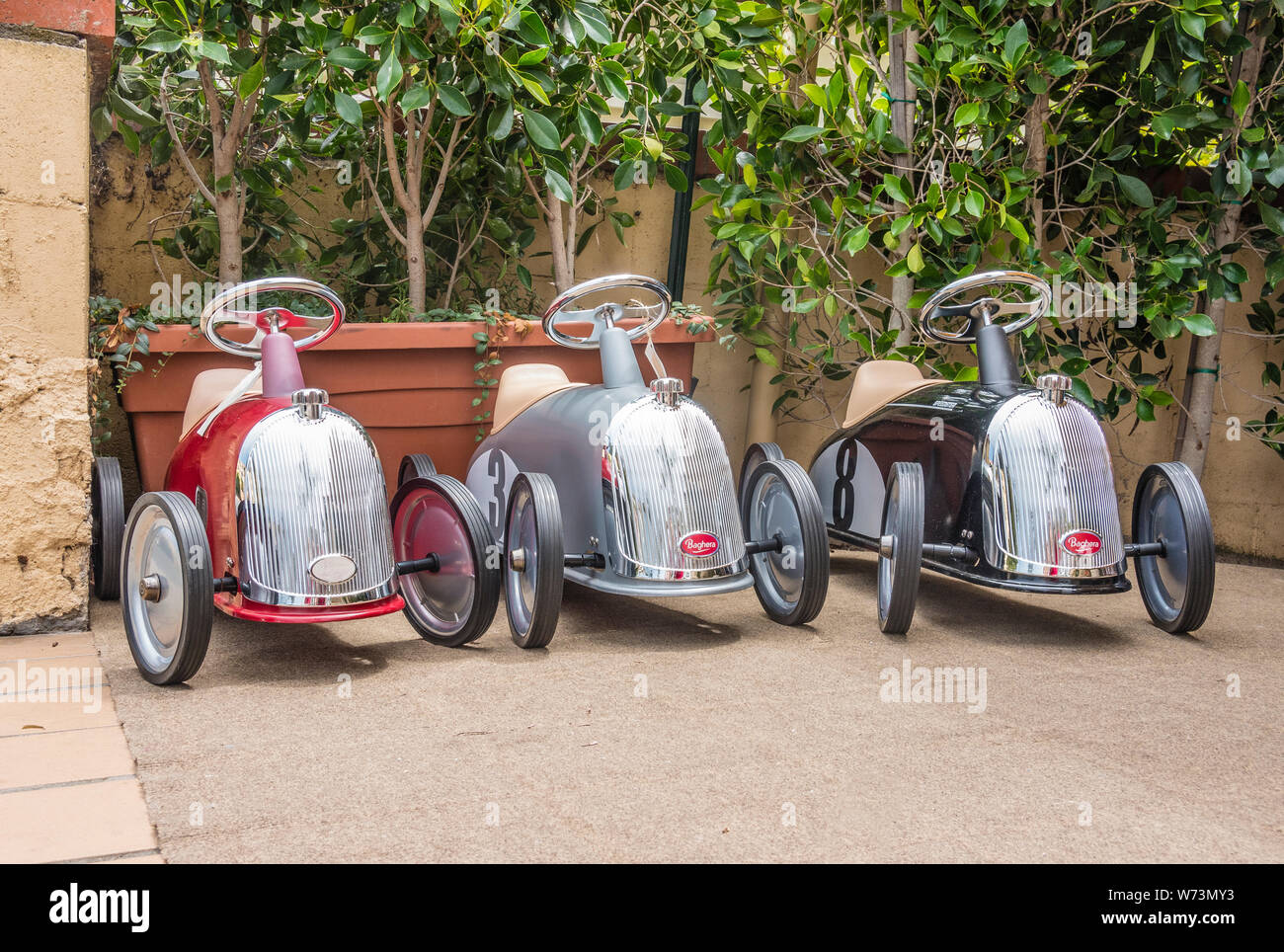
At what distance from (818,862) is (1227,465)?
11.5 feet

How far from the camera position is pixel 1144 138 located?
425 centimetres

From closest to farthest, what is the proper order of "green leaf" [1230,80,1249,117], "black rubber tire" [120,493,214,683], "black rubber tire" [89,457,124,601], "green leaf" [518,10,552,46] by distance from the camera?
"black rubber tire" [120,493,214,683], "black rubber tire" [89,457,124,601], "green leaf" [518,10,552,46], "green leaf" [1230,80,1249,117]

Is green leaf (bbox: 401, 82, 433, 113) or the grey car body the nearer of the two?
the grey car body

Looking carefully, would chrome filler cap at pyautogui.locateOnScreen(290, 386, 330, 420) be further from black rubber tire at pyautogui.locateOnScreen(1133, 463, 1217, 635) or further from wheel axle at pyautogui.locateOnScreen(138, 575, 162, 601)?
black rubber tire at pyautogui.locateOnScreen(1133, 463, 1217, 635)

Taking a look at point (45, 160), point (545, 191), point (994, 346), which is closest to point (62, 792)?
point (45, 160)

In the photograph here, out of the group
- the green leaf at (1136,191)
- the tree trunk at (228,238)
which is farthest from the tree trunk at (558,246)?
the green leaf at (1136,191)

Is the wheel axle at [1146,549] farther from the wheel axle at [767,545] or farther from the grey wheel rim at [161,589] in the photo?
the grey wheel rim at [161,589]

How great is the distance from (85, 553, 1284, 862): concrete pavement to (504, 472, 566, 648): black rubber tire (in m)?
0.07

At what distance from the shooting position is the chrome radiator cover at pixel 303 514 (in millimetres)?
2514

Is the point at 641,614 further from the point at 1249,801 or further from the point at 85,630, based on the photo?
the point at 1249,801

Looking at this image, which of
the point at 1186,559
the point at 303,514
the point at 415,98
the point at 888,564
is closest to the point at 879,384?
the point at 888,564

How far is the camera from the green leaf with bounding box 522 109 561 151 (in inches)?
136

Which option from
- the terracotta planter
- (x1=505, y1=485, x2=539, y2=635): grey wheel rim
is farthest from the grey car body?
the terracotta planter

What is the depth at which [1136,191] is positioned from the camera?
158 inches
